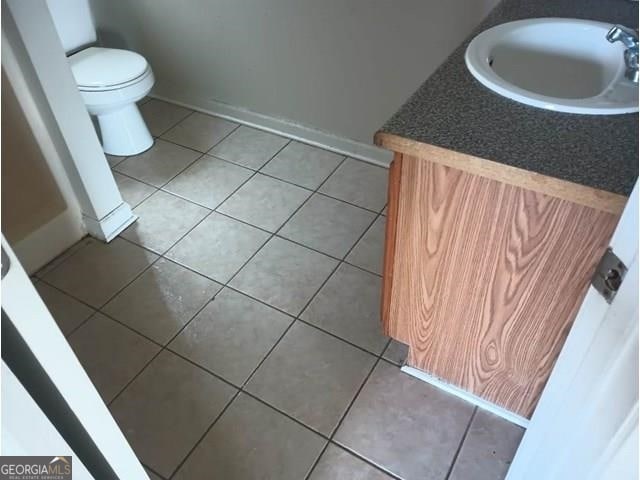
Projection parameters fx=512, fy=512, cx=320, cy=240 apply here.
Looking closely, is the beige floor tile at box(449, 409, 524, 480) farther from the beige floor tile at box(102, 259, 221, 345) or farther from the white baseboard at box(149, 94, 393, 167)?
the white baseboard at box(149, 94, 393, 167)

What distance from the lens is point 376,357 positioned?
1.57 metres

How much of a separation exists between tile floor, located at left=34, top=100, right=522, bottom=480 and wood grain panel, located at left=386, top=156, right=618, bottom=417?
0.65 feet

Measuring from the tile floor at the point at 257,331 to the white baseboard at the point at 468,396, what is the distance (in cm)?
2

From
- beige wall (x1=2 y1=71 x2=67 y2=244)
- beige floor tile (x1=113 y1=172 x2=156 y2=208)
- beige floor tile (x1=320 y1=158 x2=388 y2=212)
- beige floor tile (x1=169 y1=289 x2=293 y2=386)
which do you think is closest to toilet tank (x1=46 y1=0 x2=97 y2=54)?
beige floor tile (x1=113 y1=172 x2=156 y2=208)

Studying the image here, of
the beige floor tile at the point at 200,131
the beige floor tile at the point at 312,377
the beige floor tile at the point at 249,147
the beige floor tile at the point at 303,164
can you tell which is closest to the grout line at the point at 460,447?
the beige floor tile at the point at 312,377

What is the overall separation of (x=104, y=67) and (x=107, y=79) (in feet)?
0.42

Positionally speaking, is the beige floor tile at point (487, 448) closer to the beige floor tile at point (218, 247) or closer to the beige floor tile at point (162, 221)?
the beige floor tile at point (218, 247)

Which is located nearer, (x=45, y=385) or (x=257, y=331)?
(x=45, y=385)

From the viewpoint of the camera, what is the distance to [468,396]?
4.76 ft

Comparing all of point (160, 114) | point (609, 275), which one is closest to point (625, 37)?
point (609, 275)

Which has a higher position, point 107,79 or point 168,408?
point 107,79

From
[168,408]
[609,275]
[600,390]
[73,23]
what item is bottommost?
[168,408]

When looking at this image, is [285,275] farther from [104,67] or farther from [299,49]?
[104,67]

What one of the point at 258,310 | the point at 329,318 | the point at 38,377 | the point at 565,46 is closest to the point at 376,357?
the point at 329,318
